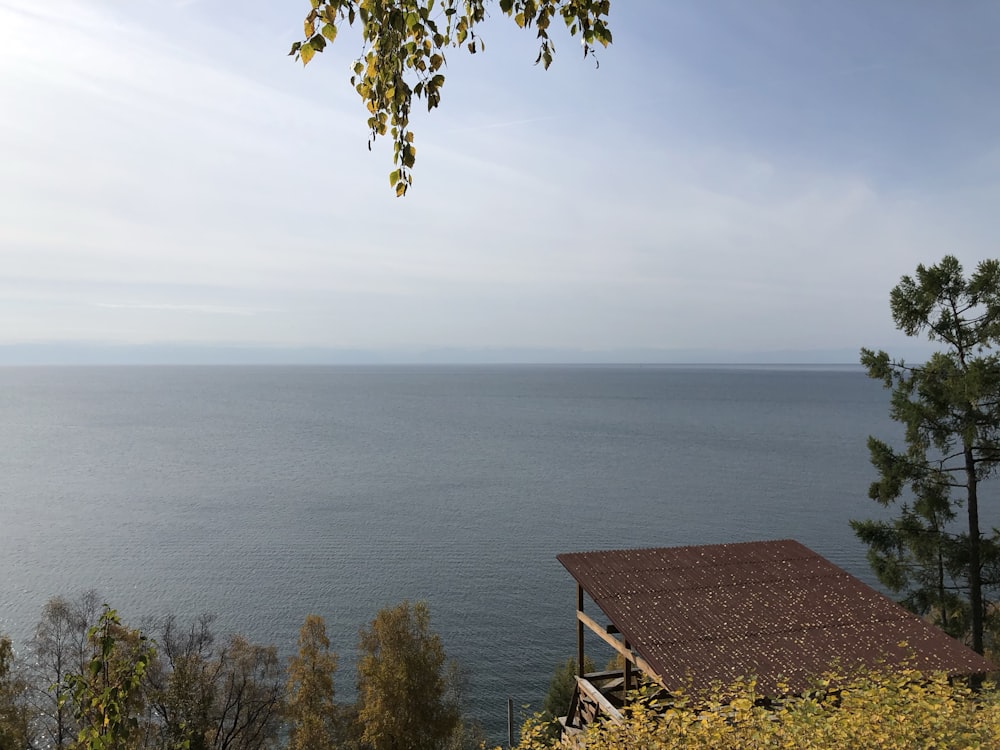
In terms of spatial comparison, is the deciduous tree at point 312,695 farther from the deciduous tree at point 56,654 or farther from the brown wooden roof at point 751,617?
the brown wooden roof at point 751,617

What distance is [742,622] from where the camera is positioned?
10.8 m

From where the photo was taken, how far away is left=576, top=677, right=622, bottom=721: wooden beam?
10.5 metres

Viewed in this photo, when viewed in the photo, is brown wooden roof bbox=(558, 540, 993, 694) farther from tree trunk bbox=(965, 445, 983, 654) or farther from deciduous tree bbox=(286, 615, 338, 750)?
deciduous tree bbox=(286, 615, 338, 750)

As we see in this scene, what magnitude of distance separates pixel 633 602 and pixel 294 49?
34.5 feet

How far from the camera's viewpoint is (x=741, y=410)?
13625 centimetres

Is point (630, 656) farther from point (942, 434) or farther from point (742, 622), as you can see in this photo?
point (942, 434)

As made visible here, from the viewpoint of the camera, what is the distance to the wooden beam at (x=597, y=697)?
10527 millimetres

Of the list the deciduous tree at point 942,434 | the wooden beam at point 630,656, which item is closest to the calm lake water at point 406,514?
the deciduous tree at point 942,434

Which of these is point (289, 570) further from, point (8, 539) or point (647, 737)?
point (647, 737)

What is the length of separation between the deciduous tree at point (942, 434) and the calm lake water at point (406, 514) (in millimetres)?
15229

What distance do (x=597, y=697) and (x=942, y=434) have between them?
13770 millimetres

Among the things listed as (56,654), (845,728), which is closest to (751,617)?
(845,728)

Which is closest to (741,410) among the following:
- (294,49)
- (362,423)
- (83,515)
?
(362,423)

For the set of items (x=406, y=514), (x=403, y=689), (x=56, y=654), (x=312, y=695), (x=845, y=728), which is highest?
(x=845, y=728)
